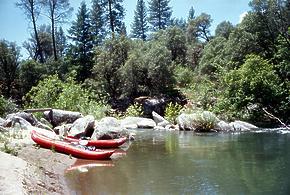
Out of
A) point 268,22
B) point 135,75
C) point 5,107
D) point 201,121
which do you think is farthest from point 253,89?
point 5,107

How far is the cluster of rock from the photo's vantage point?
55.0ft

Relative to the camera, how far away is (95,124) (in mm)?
18047

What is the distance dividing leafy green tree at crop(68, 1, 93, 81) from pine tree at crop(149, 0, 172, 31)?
17.7 m

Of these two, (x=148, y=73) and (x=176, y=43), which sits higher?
(x=176, y=43)

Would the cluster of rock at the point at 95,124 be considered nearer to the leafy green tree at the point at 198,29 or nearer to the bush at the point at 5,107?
the bush at the point at 5,107

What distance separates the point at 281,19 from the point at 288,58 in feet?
14.1

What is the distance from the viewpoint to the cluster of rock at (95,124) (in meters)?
16.8

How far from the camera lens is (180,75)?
37188 mm

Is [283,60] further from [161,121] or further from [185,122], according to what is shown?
[161,121]

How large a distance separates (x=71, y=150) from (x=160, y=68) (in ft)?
66.8

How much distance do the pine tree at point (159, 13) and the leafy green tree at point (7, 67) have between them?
26.3 metres

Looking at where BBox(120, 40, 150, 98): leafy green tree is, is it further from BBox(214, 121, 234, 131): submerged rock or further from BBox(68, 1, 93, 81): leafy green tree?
BBox(214, 121, 234, 131): submerged rock

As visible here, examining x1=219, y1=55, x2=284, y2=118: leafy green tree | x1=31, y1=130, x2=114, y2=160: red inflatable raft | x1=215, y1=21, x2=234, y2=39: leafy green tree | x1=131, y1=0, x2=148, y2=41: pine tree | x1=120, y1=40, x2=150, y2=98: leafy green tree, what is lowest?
x1=31, y1=130, x2=114, y2=160: red inflatable raft

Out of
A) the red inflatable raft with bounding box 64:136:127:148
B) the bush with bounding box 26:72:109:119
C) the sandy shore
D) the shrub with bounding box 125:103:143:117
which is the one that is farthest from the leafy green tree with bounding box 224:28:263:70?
the sandy shore
